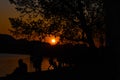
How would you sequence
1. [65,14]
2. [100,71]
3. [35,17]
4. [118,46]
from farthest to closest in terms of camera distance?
1. [35,17]
2. [65,14]
3. [100,71]
4. [118,46]

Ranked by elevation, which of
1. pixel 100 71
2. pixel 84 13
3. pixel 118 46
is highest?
pixel 84 13

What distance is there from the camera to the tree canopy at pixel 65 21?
69.8 ft

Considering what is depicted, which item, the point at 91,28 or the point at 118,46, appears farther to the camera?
the point at 91,28

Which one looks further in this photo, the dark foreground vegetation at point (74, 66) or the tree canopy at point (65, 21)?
the tree canopy at point (65, 21)

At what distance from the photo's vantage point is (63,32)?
21891 millimetres

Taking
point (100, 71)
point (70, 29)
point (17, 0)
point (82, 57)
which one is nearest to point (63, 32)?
point (70, 29)

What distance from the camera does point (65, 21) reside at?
2183cm

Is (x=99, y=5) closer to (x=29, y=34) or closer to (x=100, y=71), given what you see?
(x=29, y=34)

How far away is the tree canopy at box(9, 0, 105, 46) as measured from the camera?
21266mm

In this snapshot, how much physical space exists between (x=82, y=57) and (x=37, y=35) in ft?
9.93

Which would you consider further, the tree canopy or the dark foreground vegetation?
the tree canopy

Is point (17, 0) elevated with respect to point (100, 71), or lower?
elevated

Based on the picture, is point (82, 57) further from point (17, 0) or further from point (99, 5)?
point (17, 0)

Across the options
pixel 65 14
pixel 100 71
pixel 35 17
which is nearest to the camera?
pixel 100 71
